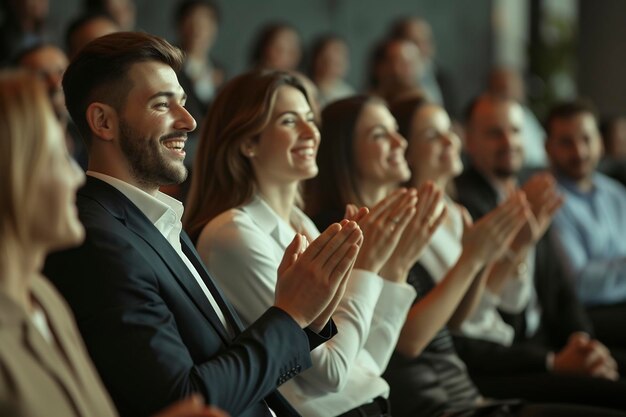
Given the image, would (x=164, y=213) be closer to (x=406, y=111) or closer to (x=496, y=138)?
(x=406, y=111)

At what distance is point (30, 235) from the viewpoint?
1.27 m

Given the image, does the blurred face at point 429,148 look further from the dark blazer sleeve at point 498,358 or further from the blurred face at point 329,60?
the blurred face at point 329,60

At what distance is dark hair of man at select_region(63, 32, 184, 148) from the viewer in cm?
178

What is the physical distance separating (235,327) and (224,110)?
687 mm

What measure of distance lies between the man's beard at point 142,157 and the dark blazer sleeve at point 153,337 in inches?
5.4

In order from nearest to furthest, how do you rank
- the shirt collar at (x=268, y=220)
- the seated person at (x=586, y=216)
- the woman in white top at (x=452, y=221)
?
1. the shirt collar at (x=268, y=220)
2. the woman in white top at (x=452, y=221)
3. the seated person at (x=586, y=216)

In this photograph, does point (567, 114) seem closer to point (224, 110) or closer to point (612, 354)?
point (612, 354)

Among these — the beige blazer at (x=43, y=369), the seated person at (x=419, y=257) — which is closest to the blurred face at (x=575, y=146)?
the seated person at (x=419, y=257)

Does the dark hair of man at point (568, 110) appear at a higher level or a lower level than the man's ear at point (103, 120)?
lower

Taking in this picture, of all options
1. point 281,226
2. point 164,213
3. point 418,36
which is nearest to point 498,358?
point 281,226

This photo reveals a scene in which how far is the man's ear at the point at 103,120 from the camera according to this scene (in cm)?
178

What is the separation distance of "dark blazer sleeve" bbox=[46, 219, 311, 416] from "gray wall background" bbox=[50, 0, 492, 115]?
5055mm

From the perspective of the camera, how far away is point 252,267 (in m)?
2.12

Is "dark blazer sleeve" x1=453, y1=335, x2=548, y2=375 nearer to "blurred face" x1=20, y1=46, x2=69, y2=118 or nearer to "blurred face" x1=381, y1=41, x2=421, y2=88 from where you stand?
"blurred face" x1=20, y1=46, x2=69, y2=118
